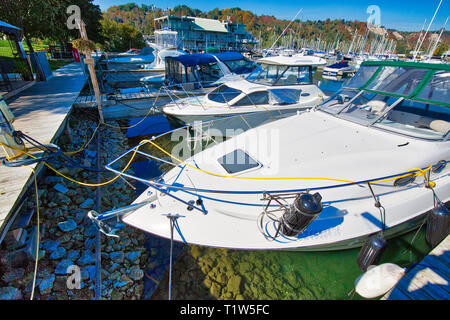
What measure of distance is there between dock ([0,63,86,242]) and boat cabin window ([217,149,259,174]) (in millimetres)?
2855

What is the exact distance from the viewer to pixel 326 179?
9.37 feet

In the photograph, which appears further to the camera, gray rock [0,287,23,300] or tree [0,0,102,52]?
tree [0,0,102,52]

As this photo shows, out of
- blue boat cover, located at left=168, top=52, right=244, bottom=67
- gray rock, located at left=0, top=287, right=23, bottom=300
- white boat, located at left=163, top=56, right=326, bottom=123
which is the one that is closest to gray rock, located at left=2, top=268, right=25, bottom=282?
gray rock, located at left=0, top=287, right=23, bottom=300

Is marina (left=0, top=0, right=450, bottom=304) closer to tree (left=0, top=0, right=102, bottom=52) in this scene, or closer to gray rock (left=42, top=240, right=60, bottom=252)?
gray rock (left=42, top=240, right=60, bottom=252)

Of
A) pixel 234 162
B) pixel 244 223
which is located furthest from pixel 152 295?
pixel 234 162

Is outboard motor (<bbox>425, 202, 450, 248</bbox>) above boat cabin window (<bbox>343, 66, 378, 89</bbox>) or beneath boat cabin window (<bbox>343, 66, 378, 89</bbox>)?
beneath

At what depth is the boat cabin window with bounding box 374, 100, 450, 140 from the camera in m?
3.30

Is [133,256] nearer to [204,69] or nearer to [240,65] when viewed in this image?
[204,69]

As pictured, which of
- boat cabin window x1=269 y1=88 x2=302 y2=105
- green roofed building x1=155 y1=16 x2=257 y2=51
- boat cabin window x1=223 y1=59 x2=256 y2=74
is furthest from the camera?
green roofed building x1=155 y1=16 x2=257 y2=51

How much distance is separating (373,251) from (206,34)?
56.2 meters

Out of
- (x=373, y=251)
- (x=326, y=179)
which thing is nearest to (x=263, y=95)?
(x=326, y=179)

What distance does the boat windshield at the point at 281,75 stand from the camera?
720 centimetres

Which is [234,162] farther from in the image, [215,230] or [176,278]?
[176,278]

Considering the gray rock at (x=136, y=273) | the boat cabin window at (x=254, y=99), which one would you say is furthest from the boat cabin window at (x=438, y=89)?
the gray rock at (x=136, y=273)
